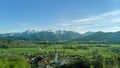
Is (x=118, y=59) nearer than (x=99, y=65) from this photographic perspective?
No

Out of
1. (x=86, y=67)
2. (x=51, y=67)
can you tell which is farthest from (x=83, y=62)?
(x=51, y=67)

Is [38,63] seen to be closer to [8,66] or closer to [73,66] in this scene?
[73,66]

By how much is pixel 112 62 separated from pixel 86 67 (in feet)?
30.2

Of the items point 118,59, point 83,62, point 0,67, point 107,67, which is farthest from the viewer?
point 118,59

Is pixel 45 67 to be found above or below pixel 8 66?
below

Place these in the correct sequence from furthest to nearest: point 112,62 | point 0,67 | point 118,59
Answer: point 118,59 < point 112,62 < point 0,67

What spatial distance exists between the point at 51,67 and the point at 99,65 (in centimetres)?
1561

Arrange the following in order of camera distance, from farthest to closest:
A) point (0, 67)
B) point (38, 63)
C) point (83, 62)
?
point (38, 63)
point (83, 62)
point (0, 67)

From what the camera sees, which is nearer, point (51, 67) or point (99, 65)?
point (99, 65)

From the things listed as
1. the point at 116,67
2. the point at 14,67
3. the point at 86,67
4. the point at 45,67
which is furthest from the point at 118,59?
the point at 14,67

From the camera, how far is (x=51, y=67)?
6100 centimetres

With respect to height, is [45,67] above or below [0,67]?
below

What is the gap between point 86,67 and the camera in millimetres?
49656

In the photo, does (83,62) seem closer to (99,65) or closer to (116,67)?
(99,65)
